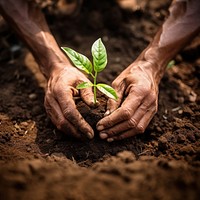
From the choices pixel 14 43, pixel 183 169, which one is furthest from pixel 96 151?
pixel 14 43

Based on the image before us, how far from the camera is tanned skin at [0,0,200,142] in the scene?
168 centimetres

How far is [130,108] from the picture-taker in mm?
1663

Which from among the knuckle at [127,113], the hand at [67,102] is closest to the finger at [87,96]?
the hand at [67,102]

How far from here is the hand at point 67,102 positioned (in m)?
1.65

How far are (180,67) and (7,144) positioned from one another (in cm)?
167

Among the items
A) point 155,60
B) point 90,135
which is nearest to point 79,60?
point 90,135

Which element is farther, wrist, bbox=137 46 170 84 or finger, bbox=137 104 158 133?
wrist, bbox=137 46 170 84

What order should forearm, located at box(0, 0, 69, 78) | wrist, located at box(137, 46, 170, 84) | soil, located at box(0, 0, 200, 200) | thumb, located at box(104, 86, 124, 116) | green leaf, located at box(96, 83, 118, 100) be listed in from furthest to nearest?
forearm, located at box(0, 0, 69, 78)
wrist, located at box(137, 46, 170, 84)
thumb, located at box(104, 86, 124, 116)
green leaf, located at box(96, 83, 118, 100)
soil, located at box(0, 0, 200, 200)

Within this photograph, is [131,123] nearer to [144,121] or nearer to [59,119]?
[144,121]

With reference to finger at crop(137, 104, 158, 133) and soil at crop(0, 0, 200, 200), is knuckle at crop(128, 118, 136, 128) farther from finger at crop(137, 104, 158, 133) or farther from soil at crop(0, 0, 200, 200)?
soil at crop(0, 0, 200, 200)

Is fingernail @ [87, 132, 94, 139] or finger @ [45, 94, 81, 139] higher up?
finger @ [45, 94, 81, 139]

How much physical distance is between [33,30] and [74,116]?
90 centimetres

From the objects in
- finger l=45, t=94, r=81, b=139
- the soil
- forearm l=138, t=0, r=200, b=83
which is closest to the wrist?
forearm l=138, t=0, r=200, b=83

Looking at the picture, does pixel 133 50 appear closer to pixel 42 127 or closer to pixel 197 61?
pixel 197 61
